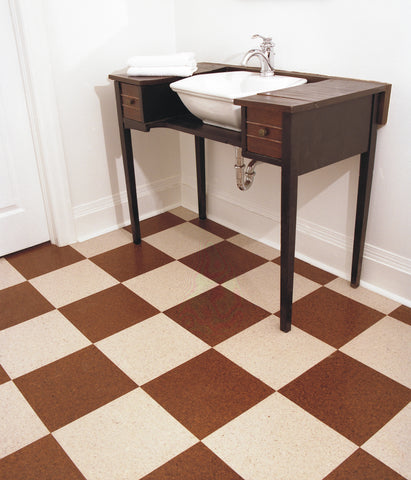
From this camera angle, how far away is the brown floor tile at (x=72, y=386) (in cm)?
146

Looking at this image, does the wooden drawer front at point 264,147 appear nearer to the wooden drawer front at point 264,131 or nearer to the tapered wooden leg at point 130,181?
the wooden drawer front at point 264,131

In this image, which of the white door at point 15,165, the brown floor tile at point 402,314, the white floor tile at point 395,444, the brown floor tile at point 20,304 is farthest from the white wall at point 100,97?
the white floor tile at point 395,444

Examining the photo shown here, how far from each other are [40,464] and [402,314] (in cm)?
129

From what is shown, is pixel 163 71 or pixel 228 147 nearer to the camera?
pixel 163 71

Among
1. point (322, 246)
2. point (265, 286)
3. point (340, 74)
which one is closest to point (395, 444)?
point (265, 286)

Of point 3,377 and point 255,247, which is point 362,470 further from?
point 255,247

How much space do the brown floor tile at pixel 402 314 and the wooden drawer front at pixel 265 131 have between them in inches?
30.1

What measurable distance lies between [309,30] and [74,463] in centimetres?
162

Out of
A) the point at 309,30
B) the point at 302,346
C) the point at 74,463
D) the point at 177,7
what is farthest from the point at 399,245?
the point at 177,7

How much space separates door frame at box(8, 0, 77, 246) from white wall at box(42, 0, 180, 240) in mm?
48

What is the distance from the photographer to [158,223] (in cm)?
263

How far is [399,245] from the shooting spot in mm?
1857

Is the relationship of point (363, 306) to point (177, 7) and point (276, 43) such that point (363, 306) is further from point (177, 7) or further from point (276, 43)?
point (177, 7)

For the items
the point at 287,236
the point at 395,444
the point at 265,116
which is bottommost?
the point at 395,444
